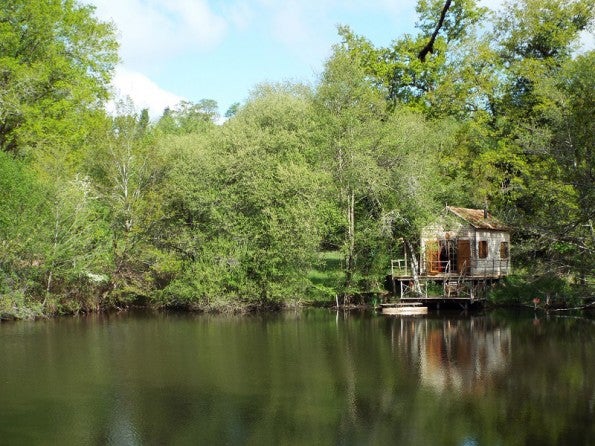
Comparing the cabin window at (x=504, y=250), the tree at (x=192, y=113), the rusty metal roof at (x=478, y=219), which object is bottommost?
the cabin window at (x=504, y=250)

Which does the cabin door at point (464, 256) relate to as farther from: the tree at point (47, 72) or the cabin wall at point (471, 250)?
the tree at point (47, 72)

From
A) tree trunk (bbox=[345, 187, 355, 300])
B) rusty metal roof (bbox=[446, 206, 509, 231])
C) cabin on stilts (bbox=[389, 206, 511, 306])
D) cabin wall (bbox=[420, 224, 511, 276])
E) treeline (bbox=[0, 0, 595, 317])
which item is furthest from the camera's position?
cabin wall (bbox=[420, 224, 511, 276])

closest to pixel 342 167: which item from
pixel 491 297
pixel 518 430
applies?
pixel 491 297

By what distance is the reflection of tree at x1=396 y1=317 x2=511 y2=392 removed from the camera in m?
20.0

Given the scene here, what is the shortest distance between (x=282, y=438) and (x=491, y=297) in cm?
2583

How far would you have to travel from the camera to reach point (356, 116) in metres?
37.6

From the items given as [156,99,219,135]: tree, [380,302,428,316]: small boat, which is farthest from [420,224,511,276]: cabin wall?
[156,99,219,135]: tree

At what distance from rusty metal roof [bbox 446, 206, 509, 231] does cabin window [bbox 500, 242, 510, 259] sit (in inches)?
37.5

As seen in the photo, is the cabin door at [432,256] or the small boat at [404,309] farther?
the cabin door at [432,256]

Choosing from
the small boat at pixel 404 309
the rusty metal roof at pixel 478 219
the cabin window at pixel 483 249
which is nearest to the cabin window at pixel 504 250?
the rusty metal roof at pixel 478 219

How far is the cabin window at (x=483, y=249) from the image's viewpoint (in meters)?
38.7

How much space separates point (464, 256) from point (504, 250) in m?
2.73

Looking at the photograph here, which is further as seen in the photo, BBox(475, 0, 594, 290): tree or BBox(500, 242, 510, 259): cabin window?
BBox(500, 242, 510, 259): cabin window

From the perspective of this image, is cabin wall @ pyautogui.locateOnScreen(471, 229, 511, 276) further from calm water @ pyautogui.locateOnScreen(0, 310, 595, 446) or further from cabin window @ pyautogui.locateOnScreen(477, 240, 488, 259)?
calm water @ pyautogui.locateOnScreen(0, 310, 595, 446)
